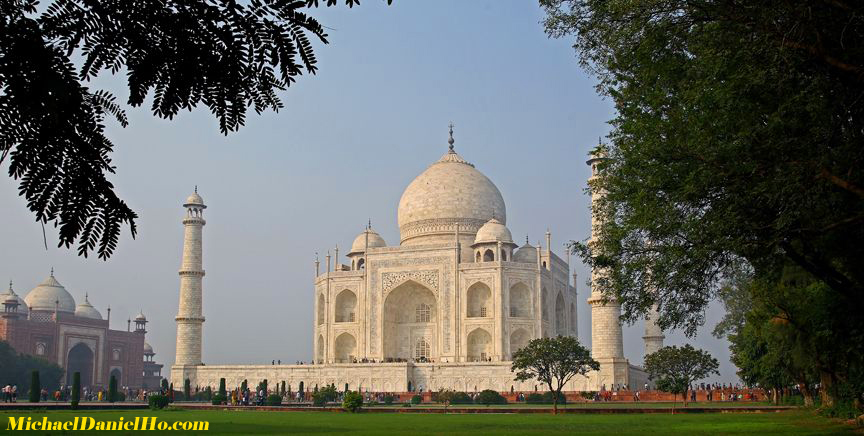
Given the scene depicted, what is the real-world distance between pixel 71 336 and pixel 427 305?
2333 cm

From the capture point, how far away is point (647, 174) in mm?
11227

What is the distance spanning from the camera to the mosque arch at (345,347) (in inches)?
1793

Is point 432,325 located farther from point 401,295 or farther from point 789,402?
point 789,402

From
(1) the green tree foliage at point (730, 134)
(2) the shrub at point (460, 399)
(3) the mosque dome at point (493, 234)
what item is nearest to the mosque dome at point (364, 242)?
(3) the mosque dome at point (493, 234)

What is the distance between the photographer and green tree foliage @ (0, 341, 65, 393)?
4625 cm

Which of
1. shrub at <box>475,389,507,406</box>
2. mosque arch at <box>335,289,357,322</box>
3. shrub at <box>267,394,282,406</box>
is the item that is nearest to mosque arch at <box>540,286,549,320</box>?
mosque arch at <box>335,289,357,322</box>

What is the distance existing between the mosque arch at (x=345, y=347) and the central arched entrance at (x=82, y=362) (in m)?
19.0

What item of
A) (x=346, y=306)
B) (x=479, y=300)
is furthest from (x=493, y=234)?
(x=346, y=306)

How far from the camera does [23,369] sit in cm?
4716

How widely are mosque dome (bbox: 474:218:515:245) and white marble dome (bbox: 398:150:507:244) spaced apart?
2.25 metres

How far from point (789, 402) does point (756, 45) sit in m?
23.5

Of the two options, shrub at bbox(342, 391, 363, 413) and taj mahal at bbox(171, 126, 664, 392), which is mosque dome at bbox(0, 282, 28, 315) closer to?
taj mahal at bbox(171, 126, 664, 392)

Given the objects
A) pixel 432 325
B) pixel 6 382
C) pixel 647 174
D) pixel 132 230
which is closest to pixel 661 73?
pixel 647 174

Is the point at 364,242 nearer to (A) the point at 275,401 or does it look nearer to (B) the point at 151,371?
(A) the point at 275,401
